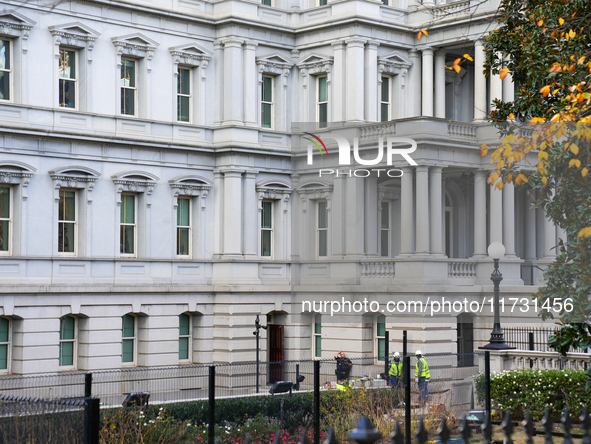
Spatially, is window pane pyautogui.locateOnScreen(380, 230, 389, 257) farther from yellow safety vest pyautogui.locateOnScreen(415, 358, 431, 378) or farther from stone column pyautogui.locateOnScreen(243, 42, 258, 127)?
yellow safety vest pyautogui.locateOnScreen(415, 358, 431, 378)

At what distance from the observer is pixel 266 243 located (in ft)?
131

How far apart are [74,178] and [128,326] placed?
19.1 feet

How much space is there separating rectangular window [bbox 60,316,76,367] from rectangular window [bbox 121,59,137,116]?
8083mm

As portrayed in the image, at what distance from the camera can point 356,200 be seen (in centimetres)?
3803

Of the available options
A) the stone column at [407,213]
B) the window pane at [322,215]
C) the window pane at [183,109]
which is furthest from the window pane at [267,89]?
the stone column at [407,213]

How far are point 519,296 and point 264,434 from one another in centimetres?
1752

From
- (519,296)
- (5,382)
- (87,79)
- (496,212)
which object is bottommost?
(5,382)

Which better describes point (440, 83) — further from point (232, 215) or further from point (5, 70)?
point (5, 70)

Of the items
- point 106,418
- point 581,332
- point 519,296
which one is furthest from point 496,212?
point 581,332

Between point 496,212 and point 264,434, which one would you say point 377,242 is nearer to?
point 496,212

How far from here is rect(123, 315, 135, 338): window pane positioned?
35.3 meters

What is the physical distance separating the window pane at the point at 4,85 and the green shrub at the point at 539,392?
1931 cm

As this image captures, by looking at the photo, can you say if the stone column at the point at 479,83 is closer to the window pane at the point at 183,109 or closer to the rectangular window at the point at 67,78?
the window pane at the point at 183,109

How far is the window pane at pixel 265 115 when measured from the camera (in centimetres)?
3981
